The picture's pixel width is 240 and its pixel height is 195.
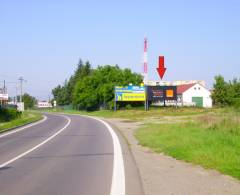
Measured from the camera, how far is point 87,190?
→ 8711 mm

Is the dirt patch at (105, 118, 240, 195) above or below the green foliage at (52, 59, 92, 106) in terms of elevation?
below

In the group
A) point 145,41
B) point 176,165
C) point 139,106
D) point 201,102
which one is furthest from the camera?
point 201,102

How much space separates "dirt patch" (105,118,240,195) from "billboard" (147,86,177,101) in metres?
63.1

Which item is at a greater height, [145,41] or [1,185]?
[145,41]

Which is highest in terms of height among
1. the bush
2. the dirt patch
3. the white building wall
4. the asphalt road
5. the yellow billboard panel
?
the white building wall

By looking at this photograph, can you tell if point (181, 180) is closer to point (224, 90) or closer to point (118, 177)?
point (118, 177)

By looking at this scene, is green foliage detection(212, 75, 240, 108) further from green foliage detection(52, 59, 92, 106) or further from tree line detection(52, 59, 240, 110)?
green foliage detection(52, 59, 92, 106)

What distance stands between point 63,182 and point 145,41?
38.2 m

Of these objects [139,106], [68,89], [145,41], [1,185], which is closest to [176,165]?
[1,185]

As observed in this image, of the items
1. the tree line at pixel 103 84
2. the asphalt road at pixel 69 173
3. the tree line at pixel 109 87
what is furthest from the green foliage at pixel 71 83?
the asphalt road at pixel 69 173

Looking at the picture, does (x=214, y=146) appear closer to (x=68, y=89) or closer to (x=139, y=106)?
(x=139, y=106)

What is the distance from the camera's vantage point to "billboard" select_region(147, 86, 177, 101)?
2990 inches

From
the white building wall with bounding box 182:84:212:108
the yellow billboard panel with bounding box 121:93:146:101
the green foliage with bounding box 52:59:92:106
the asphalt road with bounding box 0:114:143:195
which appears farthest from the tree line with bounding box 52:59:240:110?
the asphalt road with bounding box 0:114:143:195

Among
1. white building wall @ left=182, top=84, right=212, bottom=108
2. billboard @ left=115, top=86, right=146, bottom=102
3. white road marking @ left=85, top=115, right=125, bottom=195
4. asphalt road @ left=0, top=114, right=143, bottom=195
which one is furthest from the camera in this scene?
white building wall @ left=182, top=84, right=212, bottom=108
